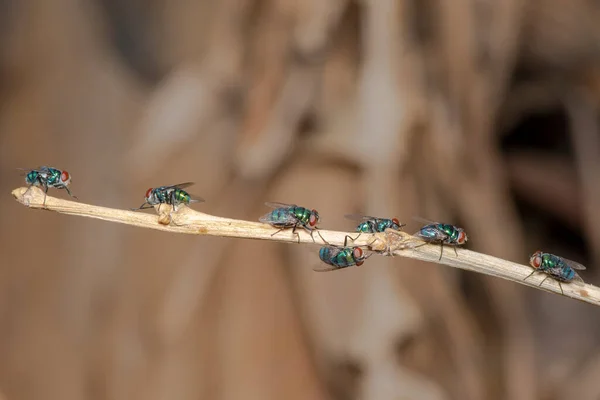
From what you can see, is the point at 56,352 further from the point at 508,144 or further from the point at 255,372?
the point at 508,144

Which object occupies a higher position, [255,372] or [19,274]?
[19,274]

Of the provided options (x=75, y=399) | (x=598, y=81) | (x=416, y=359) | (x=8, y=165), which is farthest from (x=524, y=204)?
(x=8, y=165)

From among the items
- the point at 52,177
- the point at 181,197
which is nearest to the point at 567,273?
the point at 181,197

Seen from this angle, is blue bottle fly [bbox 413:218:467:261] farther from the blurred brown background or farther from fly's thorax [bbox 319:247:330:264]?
the blurred brown background

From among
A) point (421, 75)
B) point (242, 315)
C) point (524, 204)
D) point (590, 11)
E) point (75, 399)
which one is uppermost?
point (590, 11)

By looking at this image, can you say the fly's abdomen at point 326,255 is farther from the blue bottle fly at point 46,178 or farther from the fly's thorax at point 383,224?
the blue bottle fly at point 46,178

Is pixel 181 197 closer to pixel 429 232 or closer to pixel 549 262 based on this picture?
pixel 429 232
